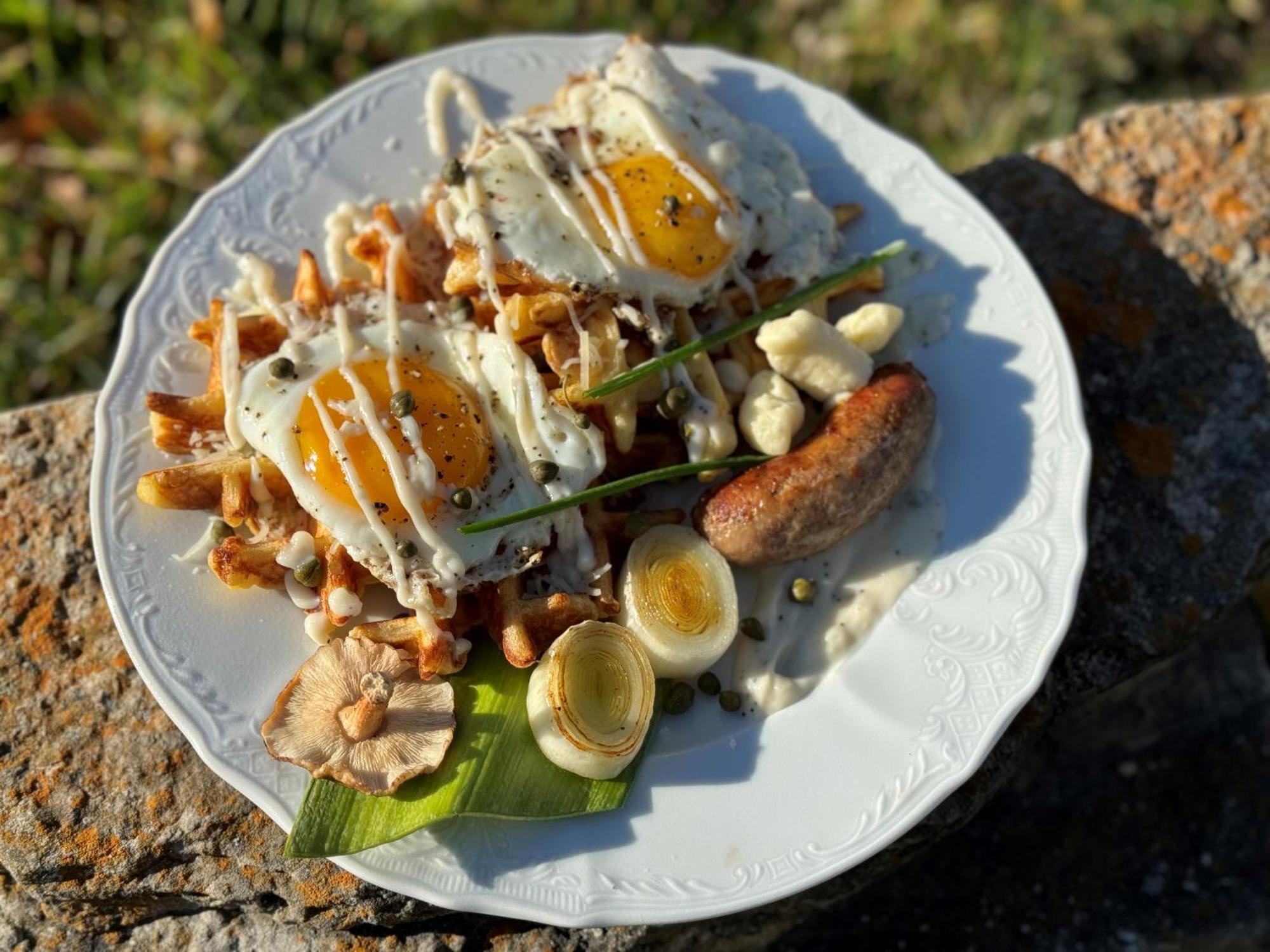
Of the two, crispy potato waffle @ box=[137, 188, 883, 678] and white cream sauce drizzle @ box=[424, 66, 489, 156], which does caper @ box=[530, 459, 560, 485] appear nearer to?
crispy potato waffle @ box=[137, 188, 883, 678]

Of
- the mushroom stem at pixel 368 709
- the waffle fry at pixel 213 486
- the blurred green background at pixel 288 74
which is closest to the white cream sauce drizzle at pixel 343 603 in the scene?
the mushroom stem at pixel 368 709

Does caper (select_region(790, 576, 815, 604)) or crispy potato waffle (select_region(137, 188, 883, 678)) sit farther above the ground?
crispy potato waffle (select_region(137, 188, 883, 678))

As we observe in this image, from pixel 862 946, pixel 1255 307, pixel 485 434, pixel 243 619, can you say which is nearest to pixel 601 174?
pixel 485 434

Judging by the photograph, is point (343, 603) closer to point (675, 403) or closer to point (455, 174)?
point (675, 403)

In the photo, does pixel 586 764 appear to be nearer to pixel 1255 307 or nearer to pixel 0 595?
pixel 0 595

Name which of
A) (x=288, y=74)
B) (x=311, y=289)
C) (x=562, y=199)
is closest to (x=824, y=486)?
(x=562, y=199)

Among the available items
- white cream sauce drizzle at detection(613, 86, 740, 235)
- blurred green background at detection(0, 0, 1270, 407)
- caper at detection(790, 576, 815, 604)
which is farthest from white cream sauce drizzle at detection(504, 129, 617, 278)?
blurred green background at detection(0, 0, 1270, 407)

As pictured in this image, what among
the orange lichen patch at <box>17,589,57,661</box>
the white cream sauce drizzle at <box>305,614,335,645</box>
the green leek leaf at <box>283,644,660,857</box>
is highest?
the white cream sauce drizzle at <box>305,614,335,645</box>
